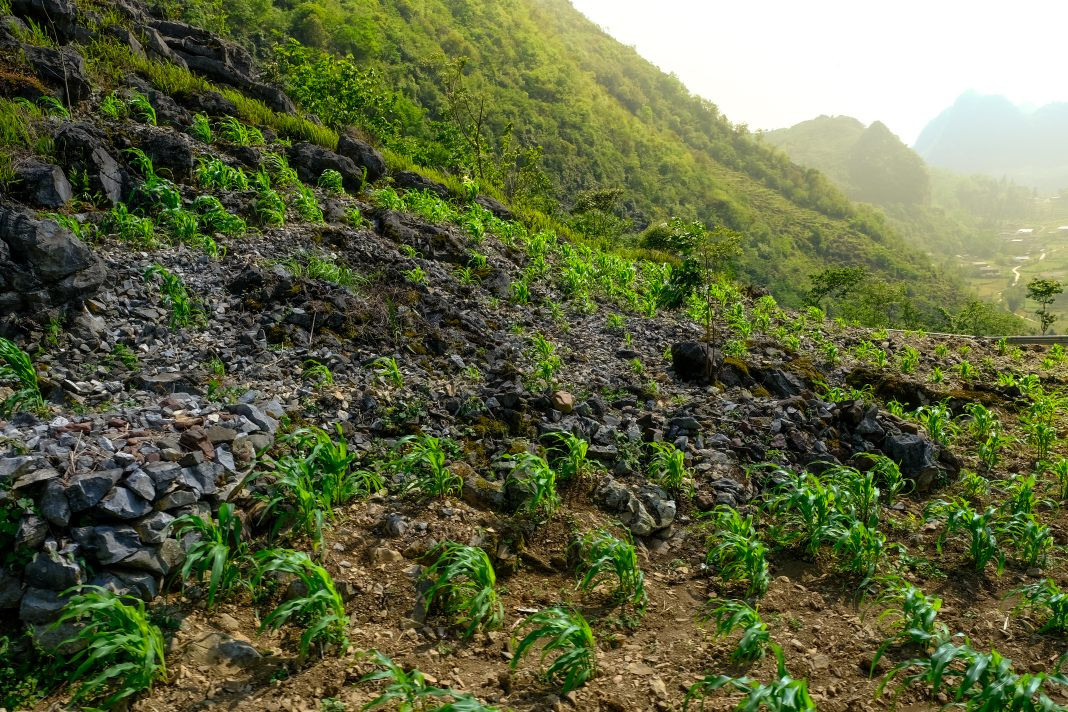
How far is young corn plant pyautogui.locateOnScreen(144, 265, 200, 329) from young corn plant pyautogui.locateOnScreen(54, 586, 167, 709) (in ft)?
13.3

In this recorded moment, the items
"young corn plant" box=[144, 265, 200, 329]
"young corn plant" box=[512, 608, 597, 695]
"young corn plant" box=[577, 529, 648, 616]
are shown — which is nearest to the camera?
"young corn plant" box=[512, 608, 597, 695]

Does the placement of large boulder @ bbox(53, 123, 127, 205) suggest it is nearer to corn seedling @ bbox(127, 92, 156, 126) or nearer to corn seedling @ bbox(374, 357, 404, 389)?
corn seedling @ bbox(127, 92, 156, 126)

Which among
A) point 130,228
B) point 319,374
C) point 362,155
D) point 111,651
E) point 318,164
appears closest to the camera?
point 111,651

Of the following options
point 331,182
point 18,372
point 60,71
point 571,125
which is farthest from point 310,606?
point 571,125

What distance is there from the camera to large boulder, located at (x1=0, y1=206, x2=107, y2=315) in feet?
18.0

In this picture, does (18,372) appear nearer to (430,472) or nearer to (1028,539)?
(430,472)

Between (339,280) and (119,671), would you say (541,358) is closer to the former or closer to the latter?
(339,280)

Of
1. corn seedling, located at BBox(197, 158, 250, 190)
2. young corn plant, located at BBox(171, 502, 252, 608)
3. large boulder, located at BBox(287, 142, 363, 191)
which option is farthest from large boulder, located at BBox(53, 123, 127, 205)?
young corn plant, located at BBox(171, 502, 252, 608)

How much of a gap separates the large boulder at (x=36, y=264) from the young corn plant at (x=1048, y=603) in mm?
8508

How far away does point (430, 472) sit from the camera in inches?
197

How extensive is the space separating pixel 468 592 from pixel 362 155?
36.8 ft

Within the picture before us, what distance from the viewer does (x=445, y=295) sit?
8953mm

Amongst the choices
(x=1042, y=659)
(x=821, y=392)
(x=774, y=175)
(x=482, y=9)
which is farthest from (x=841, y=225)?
(x=1042, y=659)

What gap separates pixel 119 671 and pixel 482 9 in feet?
262
